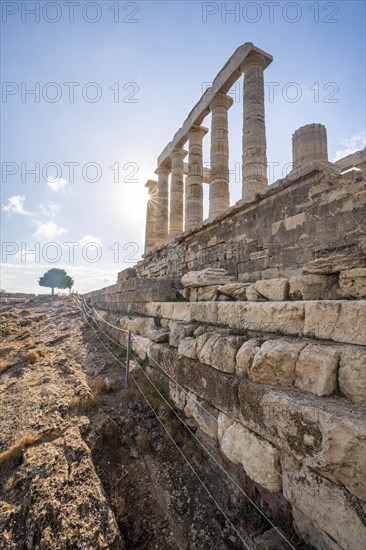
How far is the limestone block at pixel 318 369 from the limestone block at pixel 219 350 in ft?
2.32

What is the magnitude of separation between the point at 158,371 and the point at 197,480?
5.48ft

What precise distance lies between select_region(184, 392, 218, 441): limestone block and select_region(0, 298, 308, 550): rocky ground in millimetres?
304

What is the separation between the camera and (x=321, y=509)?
1.72 metres

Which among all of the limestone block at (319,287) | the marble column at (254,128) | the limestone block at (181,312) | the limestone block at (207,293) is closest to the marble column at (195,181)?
the marble column at (254,128)

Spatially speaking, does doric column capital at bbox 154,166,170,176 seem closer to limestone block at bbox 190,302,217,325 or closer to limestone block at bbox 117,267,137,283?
limestone block at bbox 117,267,137,283

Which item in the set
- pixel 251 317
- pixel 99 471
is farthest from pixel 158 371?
pixel 251 317

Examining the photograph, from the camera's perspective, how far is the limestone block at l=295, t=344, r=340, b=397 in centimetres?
193

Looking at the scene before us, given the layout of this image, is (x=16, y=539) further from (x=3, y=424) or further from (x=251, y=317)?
(x=251, y=317)

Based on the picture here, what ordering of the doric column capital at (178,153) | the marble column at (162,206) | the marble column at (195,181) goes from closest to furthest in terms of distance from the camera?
the marble column at (195,181) → the doric column capital at (178,153) → the marble column at (162,206)

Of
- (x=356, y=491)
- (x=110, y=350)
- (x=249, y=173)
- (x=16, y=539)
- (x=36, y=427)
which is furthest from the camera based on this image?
(x=249, y=173)

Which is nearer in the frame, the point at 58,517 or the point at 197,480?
the point at 58,517

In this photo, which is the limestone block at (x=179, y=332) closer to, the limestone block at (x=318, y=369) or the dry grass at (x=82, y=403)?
the dry grass at (x=82, y=403)

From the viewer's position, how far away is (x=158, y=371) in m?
4.27

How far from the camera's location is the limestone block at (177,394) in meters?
3.49
